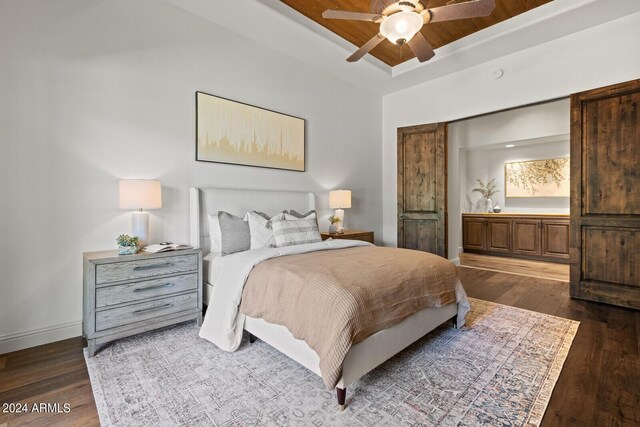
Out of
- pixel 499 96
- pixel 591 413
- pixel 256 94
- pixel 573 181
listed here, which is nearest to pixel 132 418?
pixel 591 413

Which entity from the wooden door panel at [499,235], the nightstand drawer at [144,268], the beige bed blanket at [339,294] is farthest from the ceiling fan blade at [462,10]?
the wooden door panel at [499,235]

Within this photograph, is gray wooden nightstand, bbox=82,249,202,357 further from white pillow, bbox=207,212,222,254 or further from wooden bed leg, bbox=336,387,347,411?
wooden bed leg, bbox=336,387,347,411

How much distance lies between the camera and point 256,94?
3592 mm

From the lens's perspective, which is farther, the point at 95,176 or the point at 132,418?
the point at 95,176

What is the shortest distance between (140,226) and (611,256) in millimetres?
4786

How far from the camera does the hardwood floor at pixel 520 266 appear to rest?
4.56m

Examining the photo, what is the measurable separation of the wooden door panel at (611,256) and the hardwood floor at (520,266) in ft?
3.22

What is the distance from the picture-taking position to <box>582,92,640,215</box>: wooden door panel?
3.09 m

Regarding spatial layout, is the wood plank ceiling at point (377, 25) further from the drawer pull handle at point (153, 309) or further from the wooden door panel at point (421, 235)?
the drawer pull handle at point (153, 309)

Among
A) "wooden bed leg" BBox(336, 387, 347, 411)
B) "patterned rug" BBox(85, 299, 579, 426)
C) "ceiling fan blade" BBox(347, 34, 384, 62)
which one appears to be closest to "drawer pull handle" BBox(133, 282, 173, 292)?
"patterned rug" BBox(85, 299, 579, 426)

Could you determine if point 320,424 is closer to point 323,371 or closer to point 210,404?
point 323,371

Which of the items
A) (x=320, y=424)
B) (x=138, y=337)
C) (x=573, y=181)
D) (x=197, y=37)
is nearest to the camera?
(x=320, y=424)

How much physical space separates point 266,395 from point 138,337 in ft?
4.53

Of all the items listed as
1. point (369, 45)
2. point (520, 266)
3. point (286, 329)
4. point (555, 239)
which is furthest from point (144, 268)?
point (555, 239)
